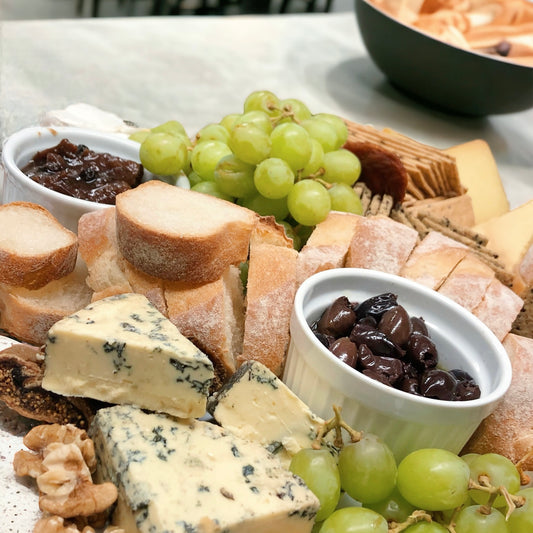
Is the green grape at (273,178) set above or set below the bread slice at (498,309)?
above

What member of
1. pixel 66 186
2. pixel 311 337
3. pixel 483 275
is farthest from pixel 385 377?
pixel 66 186

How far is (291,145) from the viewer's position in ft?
3.69

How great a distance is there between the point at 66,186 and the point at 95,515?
562 mm

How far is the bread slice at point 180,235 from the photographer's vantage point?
3.04 feet

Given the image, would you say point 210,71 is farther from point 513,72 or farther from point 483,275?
point 483,275

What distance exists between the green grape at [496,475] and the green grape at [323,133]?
2.18 feet

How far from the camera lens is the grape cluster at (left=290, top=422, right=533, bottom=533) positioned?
747mm

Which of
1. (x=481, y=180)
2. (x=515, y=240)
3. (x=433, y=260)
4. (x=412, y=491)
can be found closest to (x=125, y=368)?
(x=412, y=491)

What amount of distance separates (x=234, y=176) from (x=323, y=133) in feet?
0.78

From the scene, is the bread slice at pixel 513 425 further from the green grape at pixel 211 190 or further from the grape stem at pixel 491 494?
the green grape at pixel 211 190

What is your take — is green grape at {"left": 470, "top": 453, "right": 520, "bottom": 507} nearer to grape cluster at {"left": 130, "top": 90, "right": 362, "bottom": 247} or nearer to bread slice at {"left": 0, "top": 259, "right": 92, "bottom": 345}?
grape cluster at {"left": 130, "top": 90, "right": 362, "bottom": 247}

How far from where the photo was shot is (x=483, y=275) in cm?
110

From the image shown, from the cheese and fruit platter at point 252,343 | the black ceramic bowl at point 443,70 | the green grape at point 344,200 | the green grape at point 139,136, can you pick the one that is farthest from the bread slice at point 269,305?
the black ceramic bowl at point 443,70

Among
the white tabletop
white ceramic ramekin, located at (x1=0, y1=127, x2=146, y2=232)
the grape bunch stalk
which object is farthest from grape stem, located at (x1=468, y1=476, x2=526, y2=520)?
the white tabletop
